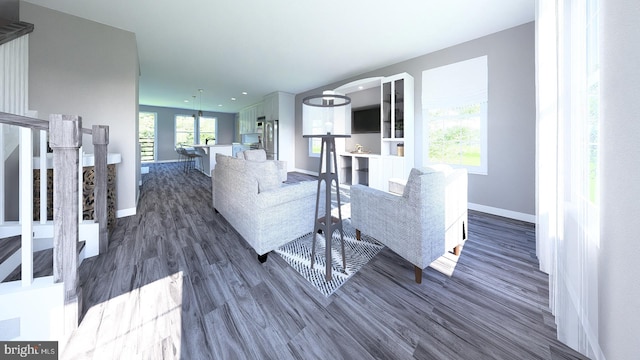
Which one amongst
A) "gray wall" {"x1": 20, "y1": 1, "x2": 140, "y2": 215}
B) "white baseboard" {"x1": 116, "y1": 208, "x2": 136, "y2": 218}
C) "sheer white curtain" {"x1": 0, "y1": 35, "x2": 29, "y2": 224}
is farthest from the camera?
"white baseboard" {"x1": 116, "y1": 208, "x2": 136, "y2": 218}

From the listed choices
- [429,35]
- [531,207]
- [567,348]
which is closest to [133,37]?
[429,35]

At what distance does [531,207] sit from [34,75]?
637 centimetres

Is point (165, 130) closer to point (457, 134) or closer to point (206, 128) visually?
point (206, 128)

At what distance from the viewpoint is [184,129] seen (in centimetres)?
1078

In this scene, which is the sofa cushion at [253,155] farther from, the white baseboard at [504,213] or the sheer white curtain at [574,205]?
the white baseboard at [504,213]

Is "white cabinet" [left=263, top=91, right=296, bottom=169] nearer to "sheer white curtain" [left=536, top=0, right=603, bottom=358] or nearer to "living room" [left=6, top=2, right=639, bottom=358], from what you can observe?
"living room" [left=6, top=2, right=639, bottom=358]

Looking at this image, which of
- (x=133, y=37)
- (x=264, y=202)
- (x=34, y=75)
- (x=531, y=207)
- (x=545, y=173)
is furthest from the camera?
(x=133, y=37)

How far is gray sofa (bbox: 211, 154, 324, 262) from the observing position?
1.92 m

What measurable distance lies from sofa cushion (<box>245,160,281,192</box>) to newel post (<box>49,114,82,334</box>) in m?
1.06

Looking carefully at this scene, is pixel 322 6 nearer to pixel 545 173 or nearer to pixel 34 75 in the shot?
pixel 545 173

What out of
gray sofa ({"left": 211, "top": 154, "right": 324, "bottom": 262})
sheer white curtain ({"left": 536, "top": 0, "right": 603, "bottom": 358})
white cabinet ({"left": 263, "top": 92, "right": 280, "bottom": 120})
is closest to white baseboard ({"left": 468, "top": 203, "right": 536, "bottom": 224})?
sheer white curtain ({"left": 536, "top": 0, "right": 603, "bottom": 358})

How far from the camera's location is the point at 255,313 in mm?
1350

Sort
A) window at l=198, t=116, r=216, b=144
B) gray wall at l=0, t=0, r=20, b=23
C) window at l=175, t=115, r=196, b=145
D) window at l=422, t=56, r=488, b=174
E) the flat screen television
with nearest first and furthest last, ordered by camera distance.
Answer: gray wall at l=0, t=0, r=20, b=23
window at l=422, t=56, r=488, b=174
the flat screen television
window at l=175, t=115, r=196, b=145
window at l=198, t=116, r=216, b=144

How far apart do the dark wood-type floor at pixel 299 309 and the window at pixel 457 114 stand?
5.77ft
